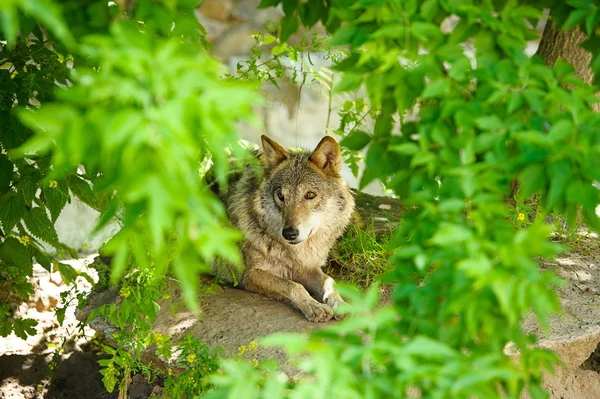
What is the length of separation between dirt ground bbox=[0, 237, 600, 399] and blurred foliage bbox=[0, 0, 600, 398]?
6.37 feet

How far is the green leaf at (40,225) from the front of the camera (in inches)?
154

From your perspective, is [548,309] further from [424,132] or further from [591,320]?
[591,320]

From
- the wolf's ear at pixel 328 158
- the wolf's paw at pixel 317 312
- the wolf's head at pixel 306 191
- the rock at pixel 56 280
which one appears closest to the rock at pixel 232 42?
the rock at pixel 56 280

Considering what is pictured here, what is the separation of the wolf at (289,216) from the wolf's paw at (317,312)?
0.86ft

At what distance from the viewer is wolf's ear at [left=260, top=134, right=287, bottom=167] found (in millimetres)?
5004

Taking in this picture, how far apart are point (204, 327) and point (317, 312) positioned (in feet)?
2.38

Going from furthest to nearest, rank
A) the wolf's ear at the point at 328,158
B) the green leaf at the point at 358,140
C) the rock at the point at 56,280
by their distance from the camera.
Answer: the rock at the point at 56,280, the wolf's ear at the point at 328,158, the green leaf at the point at 358,140

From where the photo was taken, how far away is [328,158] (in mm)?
5016

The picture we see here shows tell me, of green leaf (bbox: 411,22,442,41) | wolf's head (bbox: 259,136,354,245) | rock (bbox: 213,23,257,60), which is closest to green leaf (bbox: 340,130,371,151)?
green leaf (bbox: 411,22,442,41)

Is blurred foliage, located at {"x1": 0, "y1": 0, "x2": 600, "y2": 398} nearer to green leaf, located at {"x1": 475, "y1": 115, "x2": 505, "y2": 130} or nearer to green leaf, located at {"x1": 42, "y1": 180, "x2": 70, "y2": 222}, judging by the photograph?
green leaf, located at {"x1": 475, "y1": 115, "x2": 505, "y2": 130}

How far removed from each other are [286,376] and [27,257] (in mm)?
1747

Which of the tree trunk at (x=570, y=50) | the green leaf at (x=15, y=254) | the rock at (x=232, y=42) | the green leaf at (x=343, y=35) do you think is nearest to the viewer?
the green leaf at (x=343, y=35)

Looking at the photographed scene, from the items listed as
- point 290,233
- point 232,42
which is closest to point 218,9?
point 232,42

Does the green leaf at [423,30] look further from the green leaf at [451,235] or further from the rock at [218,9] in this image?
the rock at [218,9]
